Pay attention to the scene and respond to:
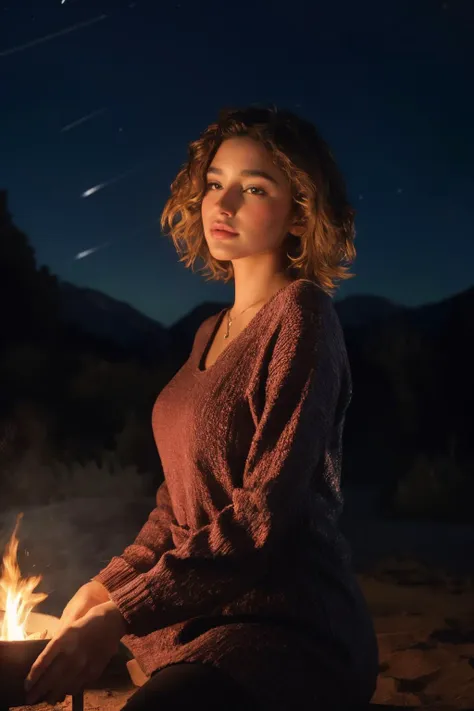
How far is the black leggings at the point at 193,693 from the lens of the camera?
50.1 inches

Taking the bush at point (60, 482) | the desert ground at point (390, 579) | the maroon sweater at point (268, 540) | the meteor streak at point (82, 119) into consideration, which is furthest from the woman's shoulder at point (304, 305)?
the bush at point (60, 482)

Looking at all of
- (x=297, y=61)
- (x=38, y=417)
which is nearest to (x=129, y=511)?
(x=38, y=417)

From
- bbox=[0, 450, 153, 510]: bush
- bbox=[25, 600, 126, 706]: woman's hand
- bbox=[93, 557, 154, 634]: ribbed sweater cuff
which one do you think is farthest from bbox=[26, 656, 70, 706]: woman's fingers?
bbox=[0, 450, 153, 510]: bush

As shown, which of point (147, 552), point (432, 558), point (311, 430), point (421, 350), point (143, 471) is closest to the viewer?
point (311, 430)

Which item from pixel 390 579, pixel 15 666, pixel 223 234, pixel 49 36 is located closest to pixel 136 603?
pixel 15 666

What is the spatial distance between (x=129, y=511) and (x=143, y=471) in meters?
1.71

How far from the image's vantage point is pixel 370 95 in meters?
5.25

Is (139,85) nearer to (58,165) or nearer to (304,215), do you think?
(58,165)

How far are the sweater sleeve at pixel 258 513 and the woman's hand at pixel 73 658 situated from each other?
4 cm

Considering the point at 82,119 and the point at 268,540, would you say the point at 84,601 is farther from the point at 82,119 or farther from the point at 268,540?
the point at 82,119

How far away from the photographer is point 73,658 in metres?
1.37

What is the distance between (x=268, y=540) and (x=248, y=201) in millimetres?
814

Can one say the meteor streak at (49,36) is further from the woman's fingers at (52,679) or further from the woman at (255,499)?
the woman's fingers at (52,679)

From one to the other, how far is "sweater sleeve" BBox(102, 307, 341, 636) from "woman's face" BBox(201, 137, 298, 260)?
39 centimetres
